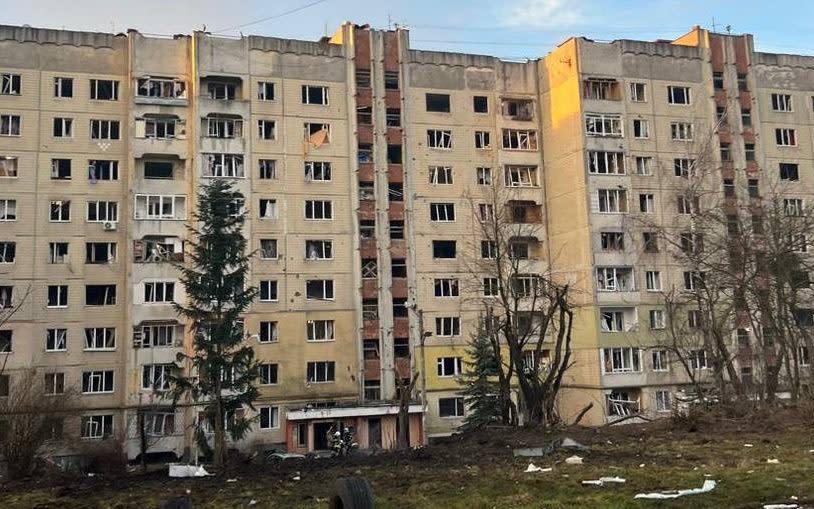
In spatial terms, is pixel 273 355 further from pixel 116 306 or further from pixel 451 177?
pixel 451 177

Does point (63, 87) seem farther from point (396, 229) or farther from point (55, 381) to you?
point (396, 229)

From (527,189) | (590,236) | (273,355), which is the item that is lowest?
(273,355)

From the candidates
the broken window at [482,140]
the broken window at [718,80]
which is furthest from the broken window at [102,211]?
the broken window at [718,80]

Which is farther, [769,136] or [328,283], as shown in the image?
[769,136]

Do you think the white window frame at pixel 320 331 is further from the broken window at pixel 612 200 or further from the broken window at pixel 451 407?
the broken window at pixel 612 200

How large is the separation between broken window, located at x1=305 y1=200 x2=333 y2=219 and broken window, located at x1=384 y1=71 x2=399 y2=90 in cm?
989

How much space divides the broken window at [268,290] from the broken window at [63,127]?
15.9m

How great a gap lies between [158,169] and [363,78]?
15.8m

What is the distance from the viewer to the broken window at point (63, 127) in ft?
161

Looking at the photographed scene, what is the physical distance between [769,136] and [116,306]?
165ft

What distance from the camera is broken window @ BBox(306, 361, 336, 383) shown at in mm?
49469

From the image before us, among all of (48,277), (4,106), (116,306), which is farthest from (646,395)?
(4,106)

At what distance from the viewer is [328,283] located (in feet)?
167

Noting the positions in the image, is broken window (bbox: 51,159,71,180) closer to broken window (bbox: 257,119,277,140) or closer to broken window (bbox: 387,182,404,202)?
broken window (bbox: 257,119,277,140)
